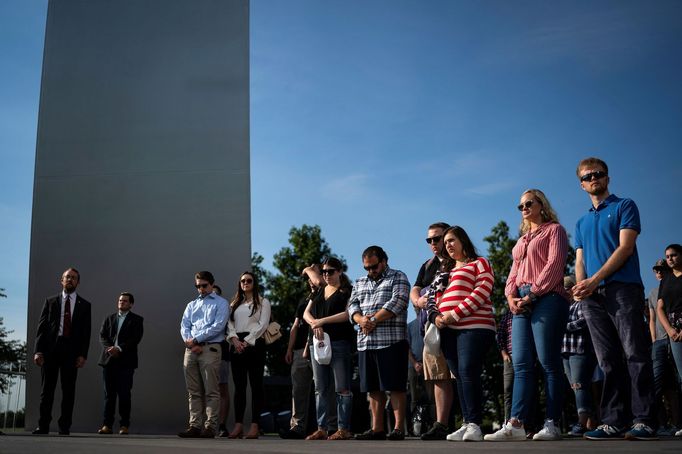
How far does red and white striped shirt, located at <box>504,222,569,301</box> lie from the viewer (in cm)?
453

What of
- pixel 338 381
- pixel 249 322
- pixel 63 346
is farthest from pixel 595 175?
pixel 63 346

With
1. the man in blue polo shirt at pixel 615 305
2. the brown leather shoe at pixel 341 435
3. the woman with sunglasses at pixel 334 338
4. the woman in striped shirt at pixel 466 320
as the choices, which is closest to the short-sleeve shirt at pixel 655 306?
the man in blue polo shirt at pixel 615 305

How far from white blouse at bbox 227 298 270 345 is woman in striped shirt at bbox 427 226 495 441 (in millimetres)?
2447

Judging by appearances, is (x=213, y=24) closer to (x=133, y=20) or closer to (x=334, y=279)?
(x=133, y=20)

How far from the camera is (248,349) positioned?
6.96 meters

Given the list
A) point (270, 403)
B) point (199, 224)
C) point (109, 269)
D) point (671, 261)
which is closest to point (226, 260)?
point (199, 224)

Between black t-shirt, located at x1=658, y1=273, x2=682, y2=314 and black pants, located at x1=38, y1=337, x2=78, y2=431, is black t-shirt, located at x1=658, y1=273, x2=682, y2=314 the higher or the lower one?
the higher one

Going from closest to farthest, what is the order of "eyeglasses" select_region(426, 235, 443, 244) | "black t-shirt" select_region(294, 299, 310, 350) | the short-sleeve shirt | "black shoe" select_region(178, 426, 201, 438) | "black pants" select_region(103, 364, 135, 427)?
"eyeglasses" select_region(426, 235, 443, 244) < the short-sleeve shirt < "black shoe" select_region(178, 426, 201, 438) < "black t-shirt" select_region(294, 299, 310, 350) < "black pants" select_region(103, 364, 135, 427)

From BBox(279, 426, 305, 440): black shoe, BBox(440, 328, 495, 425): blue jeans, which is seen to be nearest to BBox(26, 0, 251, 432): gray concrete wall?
BBox(279, 426, 305, 440): black shoe

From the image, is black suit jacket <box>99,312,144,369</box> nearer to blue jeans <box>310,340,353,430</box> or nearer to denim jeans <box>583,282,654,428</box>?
blue jeans <box>310,340,353,430</box>

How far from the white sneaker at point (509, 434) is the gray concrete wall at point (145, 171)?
4.32 meters

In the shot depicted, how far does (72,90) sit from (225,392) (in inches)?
170

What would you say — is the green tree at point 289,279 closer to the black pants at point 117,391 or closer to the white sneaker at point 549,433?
the black pants at point 117,391

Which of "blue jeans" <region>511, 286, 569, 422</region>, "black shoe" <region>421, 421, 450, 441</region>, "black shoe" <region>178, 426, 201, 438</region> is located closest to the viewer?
"blue jeans" <region>511, 286, 569, 422</region>
